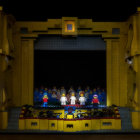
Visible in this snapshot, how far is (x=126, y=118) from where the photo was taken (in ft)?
33.4

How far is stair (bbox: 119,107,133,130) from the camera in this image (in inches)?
374

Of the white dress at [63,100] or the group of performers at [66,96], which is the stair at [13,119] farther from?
the white dress at [63,100]

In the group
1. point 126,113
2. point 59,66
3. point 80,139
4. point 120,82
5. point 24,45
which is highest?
point 24,45

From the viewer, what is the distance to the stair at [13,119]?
9461 mm

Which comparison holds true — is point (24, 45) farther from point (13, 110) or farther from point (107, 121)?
point (107, 121)

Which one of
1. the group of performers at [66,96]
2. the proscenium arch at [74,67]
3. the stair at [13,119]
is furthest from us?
the proscenium arch at [74,67]

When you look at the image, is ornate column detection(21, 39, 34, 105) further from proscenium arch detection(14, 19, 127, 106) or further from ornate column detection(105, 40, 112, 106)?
ornate column detection(105, 40, 112, 106)

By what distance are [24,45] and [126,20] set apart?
5573mm

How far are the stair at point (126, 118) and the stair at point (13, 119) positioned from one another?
182 inches

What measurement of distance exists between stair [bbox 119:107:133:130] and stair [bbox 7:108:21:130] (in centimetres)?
463

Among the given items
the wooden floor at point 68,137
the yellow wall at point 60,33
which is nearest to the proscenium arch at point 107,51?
the yellow wall at point 60,33

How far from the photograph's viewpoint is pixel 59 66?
13797 mm

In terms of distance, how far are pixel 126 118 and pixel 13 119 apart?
510cm

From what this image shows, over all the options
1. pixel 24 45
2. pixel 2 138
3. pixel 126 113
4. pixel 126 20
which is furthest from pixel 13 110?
pixel 126 20
